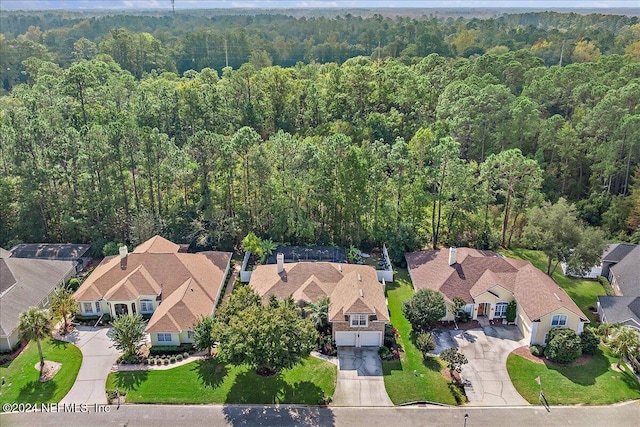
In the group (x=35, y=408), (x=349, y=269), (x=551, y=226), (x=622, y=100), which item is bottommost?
(x=35, y=408)

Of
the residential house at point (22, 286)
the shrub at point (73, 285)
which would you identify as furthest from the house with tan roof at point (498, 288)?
the residential house at point (22, 286)

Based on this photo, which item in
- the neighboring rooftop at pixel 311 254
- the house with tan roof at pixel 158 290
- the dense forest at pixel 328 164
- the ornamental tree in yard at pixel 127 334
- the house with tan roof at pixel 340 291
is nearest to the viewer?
the ornamental tree in yard at pixel 127 334

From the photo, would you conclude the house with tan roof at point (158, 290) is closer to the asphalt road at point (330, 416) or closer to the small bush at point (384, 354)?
the asphalt road at point (330, 416)

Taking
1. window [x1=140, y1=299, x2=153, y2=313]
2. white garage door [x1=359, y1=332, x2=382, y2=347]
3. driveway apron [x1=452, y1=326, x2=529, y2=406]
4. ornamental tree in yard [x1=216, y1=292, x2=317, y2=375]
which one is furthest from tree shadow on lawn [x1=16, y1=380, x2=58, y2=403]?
driveway apron [x1=452, y1=326, x2=529, y2=406]

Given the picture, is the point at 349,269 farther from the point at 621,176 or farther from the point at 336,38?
the point at 336,38

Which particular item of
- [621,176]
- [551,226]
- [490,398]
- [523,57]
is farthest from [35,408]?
[523,57]

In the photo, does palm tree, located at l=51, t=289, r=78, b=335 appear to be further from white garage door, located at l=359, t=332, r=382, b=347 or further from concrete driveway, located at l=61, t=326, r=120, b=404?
white garage door, located at l=359, t=332, r=382, b=347
